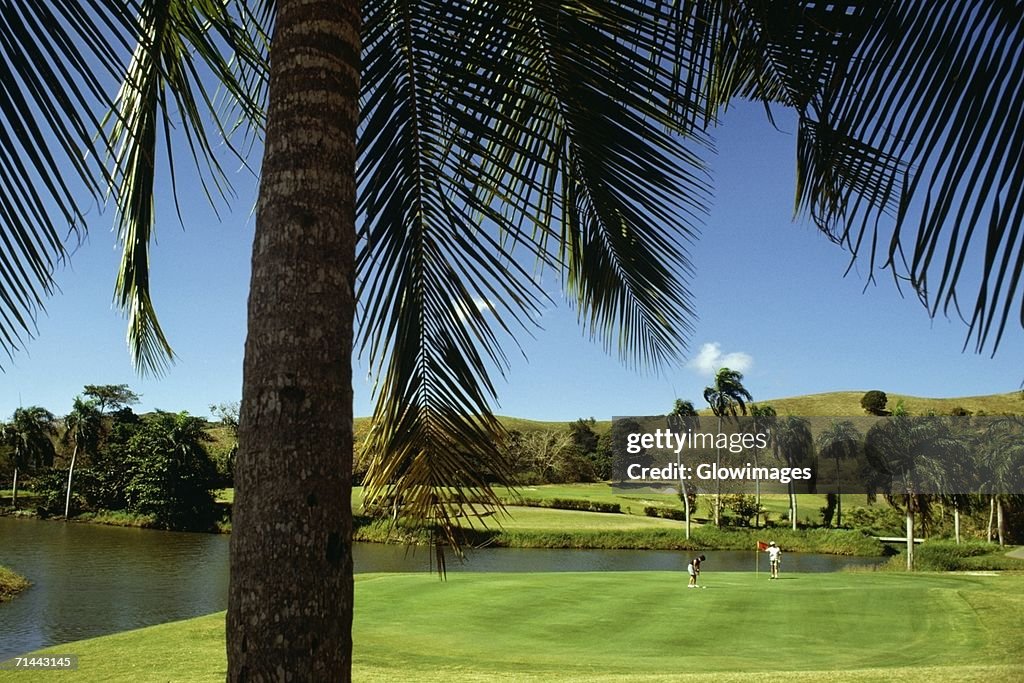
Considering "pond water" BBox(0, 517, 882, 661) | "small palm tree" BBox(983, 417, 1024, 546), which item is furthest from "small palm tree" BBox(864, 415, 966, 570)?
"pond water" BBox(0, 517, 882, 661)

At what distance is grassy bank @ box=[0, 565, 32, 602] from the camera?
23.0 metres

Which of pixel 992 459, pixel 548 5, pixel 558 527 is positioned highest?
pixel 548 5

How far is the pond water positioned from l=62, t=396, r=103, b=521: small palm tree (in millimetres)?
7151

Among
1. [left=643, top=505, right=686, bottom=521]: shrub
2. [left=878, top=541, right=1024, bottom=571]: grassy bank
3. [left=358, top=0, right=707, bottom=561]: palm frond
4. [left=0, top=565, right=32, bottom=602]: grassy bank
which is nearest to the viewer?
[left=358, top=0, right=707, bottom=561]: palm frond

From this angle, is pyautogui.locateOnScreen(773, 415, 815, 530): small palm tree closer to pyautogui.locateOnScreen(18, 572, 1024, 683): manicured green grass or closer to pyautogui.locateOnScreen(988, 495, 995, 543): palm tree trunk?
pyautogui.locateOnScreen(988, 495, 995, 543): palm tree trunk

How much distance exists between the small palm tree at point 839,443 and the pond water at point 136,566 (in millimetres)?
12399

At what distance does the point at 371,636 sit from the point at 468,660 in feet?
8.47

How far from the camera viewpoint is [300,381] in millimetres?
1952

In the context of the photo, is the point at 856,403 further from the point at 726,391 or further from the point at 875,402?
the point at 726,391

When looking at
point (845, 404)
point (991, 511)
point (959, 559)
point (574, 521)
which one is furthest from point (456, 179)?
point (845, 404)

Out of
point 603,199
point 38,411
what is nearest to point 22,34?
point 603,199

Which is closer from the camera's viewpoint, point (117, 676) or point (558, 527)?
point (117, 676)

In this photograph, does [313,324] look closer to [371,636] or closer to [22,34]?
[22,34]

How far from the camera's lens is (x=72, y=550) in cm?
3388
